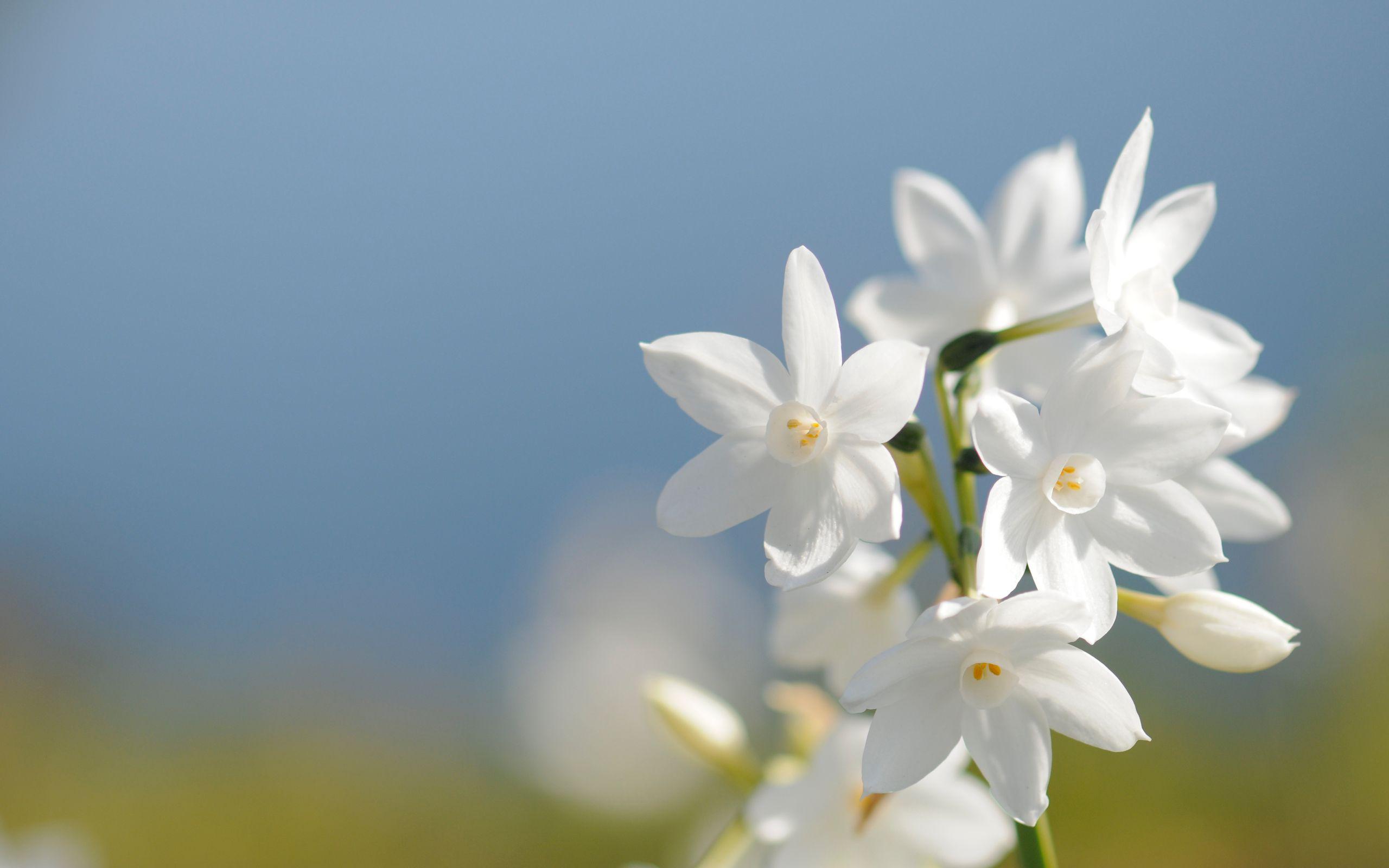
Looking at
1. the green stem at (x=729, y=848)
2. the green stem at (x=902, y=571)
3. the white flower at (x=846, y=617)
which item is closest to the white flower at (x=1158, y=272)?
the green stem at (x=902, y=571)

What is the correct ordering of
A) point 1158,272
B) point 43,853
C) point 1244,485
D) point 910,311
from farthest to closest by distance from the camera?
point 43,853
point 910,311
point 1244,485
point 1158,272

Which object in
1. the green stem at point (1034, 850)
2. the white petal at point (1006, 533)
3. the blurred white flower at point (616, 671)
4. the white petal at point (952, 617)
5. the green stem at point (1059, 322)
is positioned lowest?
the blurred white flower at point (616, 671)

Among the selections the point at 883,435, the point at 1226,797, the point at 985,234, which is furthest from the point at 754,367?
the point at 1226,797

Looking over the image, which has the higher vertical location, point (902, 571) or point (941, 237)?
point (941, 237)

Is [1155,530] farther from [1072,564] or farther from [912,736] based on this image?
[912,736]

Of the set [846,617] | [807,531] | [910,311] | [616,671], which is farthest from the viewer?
[616,671]

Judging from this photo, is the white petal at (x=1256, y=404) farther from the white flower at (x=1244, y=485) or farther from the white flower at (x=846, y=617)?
the white flower at (x=846, y=617)

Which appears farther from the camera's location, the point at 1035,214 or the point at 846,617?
the point at 1035,214

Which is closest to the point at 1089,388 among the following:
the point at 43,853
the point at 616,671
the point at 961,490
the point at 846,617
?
the point at 961,490
